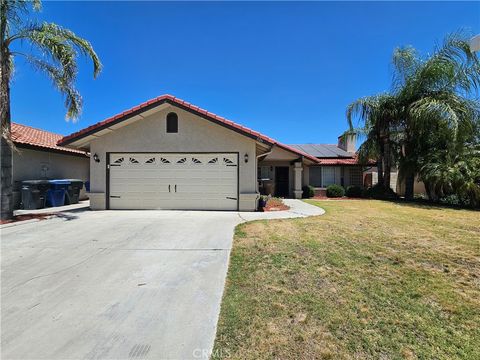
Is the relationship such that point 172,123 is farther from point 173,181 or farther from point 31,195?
point 31,195

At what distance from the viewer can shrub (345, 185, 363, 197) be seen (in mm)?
19219

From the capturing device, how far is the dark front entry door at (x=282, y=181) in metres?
20.2

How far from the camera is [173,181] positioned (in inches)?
444

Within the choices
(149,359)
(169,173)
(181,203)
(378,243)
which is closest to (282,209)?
(181,203)

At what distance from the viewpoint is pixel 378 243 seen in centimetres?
601

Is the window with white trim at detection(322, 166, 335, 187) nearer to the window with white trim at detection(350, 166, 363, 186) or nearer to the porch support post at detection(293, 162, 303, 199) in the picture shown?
the window with white trim at detection(350, 166, 363, 186)

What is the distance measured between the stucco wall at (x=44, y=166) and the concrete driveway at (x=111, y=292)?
641cm

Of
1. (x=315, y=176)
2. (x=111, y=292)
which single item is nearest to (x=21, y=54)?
(x=111, y=292)

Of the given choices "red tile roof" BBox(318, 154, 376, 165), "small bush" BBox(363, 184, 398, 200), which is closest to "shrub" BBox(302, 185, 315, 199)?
"red tile roof" BBox(318, 154, 376, 165)

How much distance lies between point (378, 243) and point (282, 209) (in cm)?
598

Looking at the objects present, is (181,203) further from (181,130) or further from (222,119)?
(222,119)

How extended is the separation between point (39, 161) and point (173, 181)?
7.78 metres

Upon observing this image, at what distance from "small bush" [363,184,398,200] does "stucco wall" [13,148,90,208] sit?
19.4m
